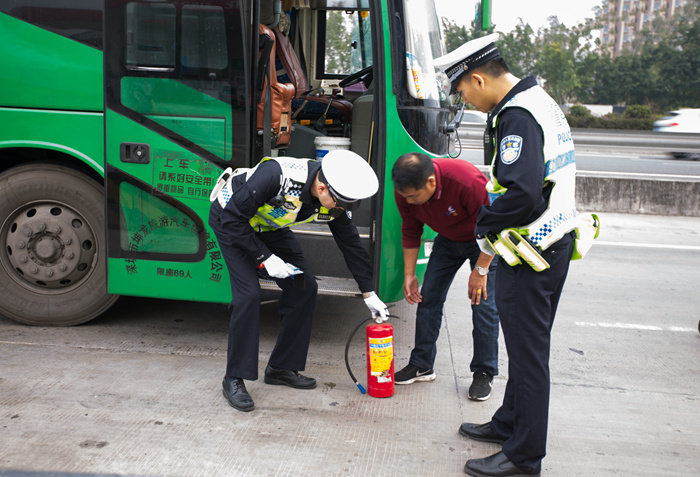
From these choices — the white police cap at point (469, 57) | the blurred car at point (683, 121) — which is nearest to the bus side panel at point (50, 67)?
the white police cap at point (469, 57)

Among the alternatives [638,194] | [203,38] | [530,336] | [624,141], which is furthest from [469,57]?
[624,141]

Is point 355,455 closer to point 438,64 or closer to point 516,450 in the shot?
point 516,450

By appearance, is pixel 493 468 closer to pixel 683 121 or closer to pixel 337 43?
pixel 337 43

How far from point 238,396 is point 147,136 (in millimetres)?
1793

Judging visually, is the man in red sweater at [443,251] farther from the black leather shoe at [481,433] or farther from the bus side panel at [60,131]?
the bus side panel at [60,131]

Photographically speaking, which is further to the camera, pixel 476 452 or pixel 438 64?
pixel 476 452

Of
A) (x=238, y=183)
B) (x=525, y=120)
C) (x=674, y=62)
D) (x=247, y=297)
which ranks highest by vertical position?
(x=674, y=62)

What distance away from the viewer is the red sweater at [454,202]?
12.0ft

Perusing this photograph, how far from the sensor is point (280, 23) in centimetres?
550

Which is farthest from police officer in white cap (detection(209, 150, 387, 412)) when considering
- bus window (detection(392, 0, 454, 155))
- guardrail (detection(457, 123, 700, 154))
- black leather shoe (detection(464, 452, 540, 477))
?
guardrail (detection(457, 123, 700, 154))

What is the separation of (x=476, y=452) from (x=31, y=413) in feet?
7.62

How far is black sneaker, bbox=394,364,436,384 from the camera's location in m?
4.09

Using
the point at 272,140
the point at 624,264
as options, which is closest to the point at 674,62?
the point at 624,264

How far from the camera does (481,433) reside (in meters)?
3.39
